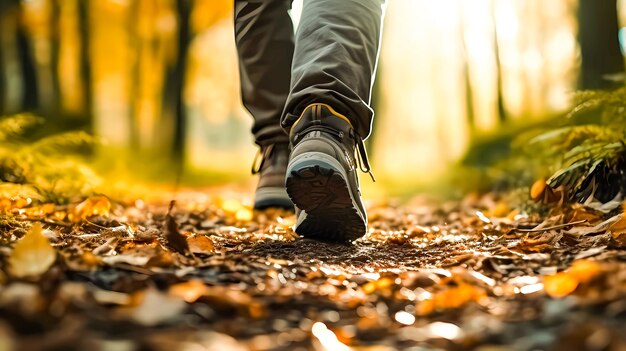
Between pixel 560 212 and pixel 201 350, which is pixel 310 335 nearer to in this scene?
pixel 201 350

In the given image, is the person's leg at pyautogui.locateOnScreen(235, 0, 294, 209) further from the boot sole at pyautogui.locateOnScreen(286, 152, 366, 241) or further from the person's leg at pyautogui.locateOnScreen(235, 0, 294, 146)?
the boot sole at pyautogui.locateOnScreen(286, 152, 366, 241)

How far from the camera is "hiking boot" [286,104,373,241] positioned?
5.63 feet

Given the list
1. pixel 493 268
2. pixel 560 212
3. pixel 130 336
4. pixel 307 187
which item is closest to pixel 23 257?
pixel 130 336

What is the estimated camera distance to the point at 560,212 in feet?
7.03

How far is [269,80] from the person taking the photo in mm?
2809

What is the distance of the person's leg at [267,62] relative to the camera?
273 cm

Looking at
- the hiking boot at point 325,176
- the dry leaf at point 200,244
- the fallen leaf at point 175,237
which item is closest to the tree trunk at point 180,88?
the hiking boot at point 325,176

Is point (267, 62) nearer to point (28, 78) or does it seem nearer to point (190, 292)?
point (190, 292)

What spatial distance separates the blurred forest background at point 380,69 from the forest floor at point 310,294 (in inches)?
82.1

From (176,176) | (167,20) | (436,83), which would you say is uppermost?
(167,20)

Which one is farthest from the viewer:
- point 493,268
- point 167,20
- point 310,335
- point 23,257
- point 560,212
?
point 167,20

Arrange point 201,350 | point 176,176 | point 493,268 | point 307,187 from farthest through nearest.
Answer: point 176,176 → point 307,187 → point 493,268 → point 201,350

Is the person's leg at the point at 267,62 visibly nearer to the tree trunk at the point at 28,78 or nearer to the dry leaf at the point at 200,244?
the dry leaf at the point at 200,244

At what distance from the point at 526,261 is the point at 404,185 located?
601 centimetres
